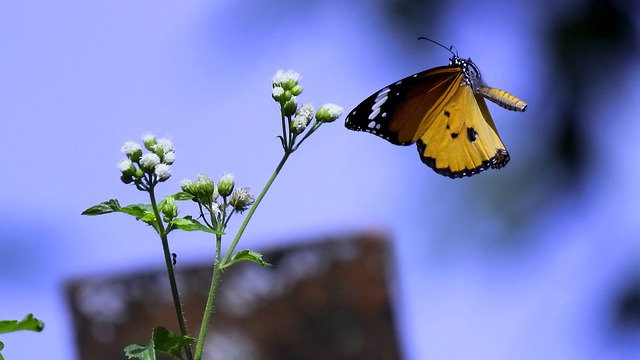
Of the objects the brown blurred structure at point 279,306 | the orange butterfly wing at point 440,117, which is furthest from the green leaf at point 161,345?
the brown blurred structure at point 279,306

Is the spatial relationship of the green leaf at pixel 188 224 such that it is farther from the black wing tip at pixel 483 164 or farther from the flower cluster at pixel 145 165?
the black wing tip at pixel 483 164

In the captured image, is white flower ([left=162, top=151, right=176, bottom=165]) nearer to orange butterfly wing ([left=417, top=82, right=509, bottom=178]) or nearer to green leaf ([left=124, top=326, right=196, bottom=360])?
green leaf ([left=124, top=326, right=196, bottom=360])

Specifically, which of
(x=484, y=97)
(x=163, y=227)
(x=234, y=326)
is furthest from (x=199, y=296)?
(x=163, y=227)

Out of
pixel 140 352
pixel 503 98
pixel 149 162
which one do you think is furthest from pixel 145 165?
pixel 503 98

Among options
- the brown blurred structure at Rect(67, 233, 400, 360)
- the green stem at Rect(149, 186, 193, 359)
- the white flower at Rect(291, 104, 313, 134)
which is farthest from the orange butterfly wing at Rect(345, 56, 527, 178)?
the brown blurred structure at Rect(67, 233, 400, 360)

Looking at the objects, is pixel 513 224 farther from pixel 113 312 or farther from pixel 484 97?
pixel 484 97

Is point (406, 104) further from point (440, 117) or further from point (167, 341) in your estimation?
point (167, 341)
